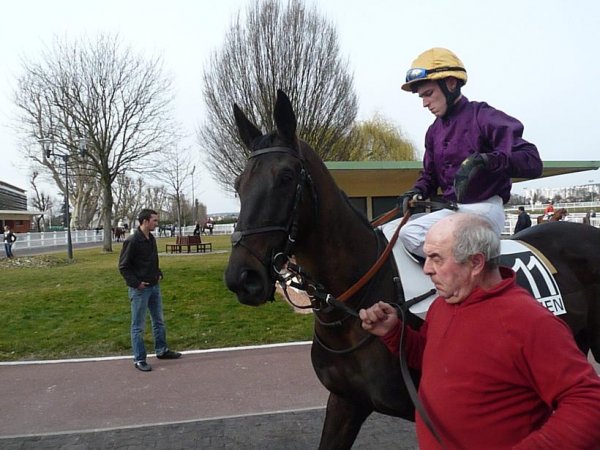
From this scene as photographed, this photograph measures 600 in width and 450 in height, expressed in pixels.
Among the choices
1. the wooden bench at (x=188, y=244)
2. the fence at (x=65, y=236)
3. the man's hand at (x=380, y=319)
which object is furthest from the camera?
the fence at (x=65, y=236)

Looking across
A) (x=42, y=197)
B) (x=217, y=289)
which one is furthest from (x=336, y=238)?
(x=42, y=197)

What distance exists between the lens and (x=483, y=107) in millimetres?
3041

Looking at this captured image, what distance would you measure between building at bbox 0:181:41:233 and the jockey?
157ft

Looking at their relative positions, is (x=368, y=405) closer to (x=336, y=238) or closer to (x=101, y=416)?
(x=336, y=238)

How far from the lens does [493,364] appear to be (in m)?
1.55

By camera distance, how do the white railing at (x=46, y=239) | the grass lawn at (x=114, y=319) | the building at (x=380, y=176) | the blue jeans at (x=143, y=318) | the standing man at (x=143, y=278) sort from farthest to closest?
the white railing at (x=46, y=239), the building at (x=380, y=176), the grass lawn at (x=114, y=319), the standing man at (x=143, y=278), the blue jeans at (x=143, y=318)

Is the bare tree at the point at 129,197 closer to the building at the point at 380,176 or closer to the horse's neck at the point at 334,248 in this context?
the building at the point at 380,176

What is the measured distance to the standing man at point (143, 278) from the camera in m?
6.86

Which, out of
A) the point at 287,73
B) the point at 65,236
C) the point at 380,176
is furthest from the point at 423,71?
the point at 65,236

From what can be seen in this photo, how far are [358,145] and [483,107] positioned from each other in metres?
23.9

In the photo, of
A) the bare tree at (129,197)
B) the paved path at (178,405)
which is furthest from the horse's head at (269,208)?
the bare tree at (129,197)

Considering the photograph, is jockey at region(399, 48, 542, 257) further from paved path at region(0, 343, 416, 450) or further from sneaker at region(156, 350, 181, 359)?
sneaker at region(156, 350, 181, 359)

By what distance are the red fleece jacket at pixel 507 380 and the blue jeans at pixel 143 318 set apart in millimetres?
5464

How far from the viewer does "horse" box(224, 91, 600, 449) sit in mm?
2271
